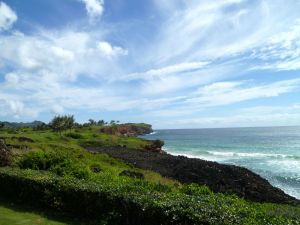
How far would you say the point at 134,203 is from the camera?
11.4m

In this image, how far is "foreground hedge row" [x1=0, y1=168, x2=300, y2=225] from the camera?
940 centimetres

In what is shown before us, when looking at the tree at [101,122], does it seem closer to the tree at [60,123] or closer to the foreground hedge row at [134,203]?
the tree at [60,123]

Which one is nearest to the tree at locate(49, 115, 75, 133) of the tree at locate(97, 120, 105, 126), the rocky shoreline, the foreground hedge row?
the rocky shoreline

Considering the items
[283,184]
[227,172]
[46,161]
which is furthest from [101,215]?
[283,184]

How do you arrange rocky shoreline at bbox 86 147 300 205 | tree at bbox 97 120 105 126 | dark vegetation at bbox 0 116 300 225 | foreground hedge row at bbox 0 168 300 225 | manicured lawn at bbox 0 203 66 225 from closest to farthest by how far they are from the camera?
foreground hedge row at bbox 0 168 300 225
dark vegetation at bbox 0 116 300 225
manicured lawn at bbox 0 203 66 225
rocky shoreline at bbox 86 147 300 205
tree at bbox 97 120 105 126

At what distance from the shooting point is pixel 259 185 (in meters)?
33.3

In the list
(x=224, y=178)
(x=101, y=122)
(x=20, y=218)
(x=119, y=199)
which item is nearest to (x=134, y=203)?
(x=119, y=199)

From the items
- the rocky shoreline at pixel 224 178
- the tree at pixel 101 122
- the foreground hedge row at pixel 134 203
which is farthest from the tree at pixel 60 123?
the foreground hedge row at pixel 134 203

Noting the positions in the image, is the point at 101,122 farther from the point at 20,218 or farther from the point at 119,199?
the point at 119,199

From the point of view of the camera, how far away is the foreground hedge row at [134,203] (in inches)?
370

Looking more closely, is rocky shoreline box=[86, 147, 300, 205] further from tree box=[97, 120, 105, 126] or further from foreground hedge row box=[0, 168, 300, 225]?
tree box=[97, 120, 105, 126]

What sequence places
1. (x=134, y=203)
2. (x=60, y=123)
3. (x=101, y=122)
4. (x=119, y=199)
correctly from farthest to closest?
(x=101, y=122) → (x=60, y=123) → (x=119, y=199) → (x=134, y=203)

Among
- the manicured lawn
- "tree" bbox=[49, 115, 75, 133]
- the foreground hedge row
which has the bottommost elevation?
the manicured lawn

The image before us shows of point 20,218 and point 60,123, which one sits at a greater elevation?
point 60,123
